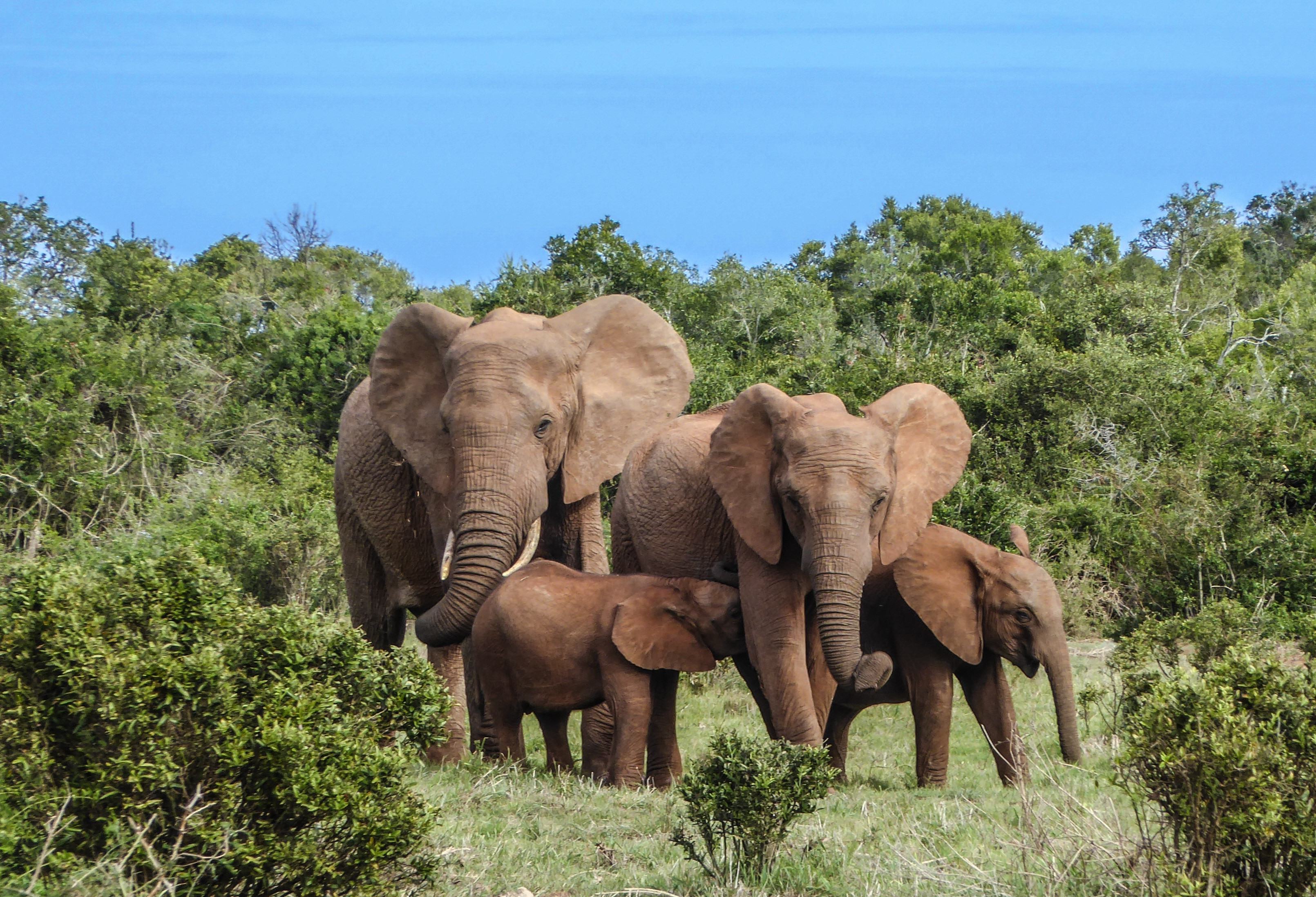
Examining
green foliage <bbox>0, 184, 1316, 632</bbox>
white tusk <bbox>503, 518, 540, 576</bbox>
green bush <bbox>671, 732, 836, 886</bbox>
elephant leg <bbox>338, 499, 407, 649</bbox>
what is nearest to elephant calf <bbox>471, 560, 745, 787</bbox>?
white tusk <bbox>503, 518, 540, 576</bbox>

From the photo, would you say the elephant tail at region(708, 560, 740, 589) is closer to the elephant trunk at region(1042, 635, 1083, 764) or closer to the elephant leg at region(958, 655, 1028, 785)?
the elephant leg at region(958, 655, 1028, 785)

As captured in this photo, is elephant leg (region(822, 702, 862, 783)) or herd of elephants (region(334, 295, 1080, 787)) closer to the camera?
herd of elephants (region(334, 295, 1080, 787))

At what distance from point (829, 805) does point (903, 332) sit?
1638cm

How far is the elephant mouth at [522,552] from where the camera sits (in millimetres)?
8328

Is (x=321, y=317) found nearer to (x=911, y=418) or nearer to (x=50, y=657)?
(x=911, y=418)

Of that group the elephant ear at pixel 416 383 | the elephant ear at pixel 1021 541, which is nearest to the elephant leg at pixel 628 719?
the elephant ear at pixel 416 383

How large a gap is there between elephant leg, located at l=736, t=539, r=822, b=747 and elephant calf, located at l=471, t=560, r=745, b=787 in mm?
272

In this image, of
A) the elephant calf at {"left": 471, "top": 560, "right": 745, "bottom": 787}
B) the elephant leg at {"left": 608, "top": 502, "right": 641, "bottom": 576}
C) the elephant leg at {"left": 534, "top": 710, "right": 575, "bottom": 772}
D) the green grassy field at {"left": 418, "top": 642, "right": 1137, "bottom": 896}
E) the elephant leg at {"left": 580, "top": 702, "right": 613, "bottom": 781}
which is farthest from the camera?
the elephant leg at {"left": 608, "top": 502, "right": 641, "bottom": 576}

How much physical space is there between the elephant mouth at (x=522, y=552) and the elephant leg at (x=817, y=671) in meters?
1.50

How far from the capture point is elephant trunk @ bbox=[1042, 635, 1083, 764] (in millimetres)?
7855

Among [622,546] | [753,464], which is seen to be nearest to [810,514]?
[753,464]

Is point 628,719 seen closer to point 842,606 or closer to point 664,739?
point 664,739

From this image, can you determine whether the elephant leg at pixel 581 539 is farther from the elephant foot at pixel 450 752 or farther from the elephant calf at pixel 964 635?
the elephant calf at pixel 964 635

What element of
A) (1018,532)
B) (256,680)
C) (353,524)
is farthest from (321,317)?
(256,680)
